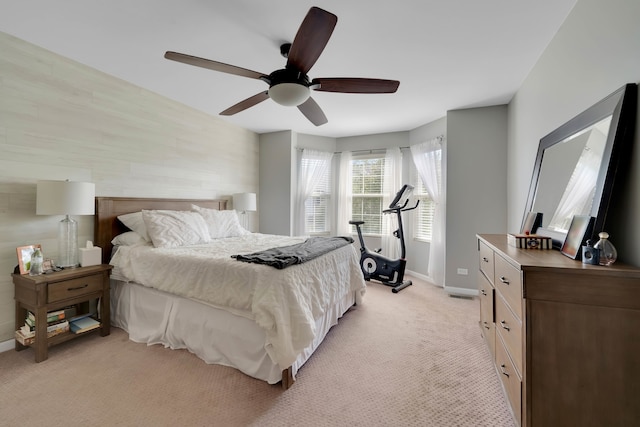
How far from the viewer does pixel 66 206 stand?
2137 mm

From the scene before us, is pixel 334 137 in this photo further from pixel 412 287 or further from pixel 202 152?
pixel 412 287

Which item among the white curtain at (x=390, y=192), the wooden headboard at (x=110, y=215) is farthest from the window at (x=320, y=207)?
the wooden headboard at (x=110, y=215)

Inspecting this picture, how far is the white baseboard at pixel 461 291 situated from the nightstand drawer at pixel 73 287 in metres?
4.11

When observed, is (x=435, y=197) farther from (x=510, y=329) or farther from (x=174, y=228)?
(x=174, y=228)

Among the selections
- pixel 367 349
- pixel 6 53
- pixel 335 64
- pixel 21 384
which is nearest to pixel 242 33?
pixel 335 64

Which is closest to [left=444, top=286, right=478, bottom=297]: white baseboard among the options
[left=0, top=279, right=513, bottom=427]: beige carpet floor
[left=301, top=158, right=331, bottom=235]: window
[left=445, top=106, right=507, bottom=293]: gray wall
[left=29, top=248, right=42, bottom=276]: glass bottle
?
[left=445, top=106, right=507, bottom=293]: gray wall

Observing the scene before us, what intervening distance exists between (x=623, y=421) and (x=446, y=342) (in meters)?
1.36

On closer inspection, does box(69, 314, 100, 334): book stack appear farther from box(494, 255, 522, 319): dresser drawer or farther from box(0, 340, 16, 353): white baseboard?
box(494, 255, 522, 319): dresser drawer

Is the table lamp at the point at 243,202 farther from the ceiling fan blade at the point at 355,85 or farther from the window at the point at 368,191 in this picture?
the ceiling fan blade at the point at 355,85

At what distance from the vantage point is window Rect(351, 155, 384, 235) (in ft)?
16.0

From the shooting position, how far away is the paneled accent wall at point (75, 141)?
84.9 inches

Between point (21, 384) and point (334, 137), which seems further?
point (334, 137)

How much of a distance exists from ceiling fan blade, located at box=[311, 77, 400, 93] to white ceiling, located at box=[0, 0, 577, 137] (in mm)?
431

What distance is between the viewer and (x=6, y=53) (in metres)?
2.12
